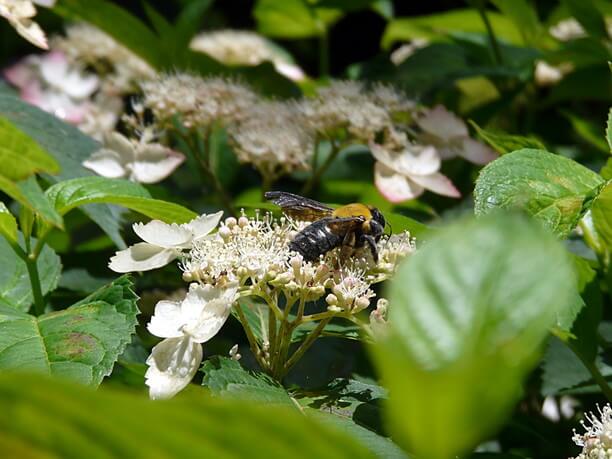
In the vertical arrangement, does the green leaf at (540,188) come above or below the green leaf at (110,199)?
above

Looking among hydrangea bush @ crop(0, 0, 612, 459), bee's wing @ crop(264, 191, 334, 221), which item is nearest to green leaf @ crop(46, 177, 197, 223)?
hydrangea bush @ crop(0, 0, 612, 459)

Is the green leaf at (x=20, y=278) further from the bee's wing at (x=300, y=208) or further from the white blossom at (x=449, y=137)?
the white blossom at (x=449, y=137)

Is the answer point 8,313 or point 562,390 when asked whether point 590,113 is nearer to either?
point 562,390

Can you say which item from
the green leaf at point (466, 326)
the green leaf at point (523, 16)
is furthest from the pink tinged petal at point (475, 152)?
the green leaf at point (466, 326)

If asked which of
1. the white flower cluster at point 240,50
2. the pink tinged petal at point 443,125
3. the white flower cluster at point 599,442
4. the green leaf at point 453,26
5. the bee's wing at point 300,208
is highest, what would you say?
the white flower cluster at point 599,442

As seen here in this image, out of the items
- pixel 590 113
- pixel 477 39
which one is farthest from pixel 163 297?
pixel 590 113

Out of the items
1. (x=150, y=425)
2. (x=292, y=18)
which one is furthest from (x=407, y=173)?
(x=150, y=425)

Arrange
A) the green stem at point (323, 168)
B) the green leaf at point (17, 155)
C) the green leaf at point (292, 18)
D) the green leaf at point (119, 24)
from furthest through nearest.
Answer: the green leaf at point (292, 18), the green leaf at point (119, 24), the green stem at point (323, 168), the green leaf at point (17, 155)

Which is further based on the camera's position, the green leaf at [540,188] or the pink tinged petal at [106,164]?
the pink tinged petal at [106,164]
